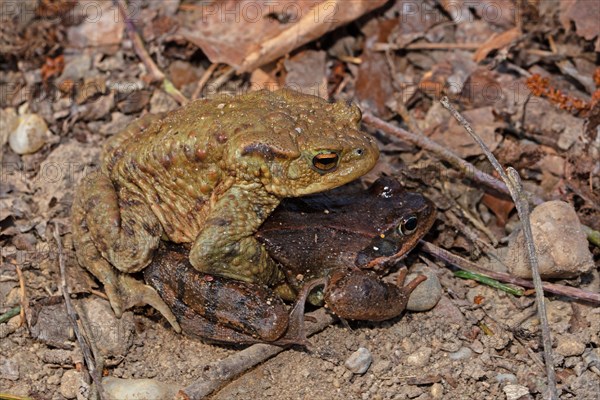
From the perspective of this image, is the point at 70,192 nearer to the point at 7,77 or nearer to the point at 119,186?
the point at 119,186

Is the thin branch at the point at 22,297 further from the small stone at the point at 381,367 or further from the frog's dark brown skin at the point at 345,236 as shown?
the small stone at the point at 381,367

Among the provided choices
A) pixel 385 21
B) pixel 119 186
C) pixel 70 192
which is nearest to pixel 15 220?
pixel 70 192

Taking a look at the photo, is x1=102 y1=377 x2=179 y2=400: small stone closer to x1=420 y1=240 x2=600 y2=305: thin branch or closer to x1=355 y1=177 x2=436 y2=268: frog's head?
x1=355 y1=177 x2=436 y2=268: frog's head

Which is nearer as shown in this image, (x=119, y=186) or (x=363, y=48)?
(x=119, y=186)

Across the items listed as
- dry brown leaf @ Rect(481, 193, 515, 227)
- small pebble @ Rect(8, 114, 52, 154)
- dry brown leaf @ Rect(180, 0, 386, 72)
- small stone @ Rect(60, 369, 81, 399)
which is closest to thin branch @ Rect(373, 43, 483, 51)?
dry brown leaf @ Rect(180, 0, 386, 72)

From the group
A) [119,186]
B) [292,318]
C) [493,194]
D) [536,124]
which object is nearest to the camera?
[292,318]

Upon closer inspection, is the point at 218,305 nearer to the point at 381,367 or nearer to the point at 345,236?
the point at 345,236

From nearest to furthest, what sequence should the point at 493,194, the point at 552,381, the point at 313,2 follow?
the point at 552,381, the point at 493,194, the point at 313,2
